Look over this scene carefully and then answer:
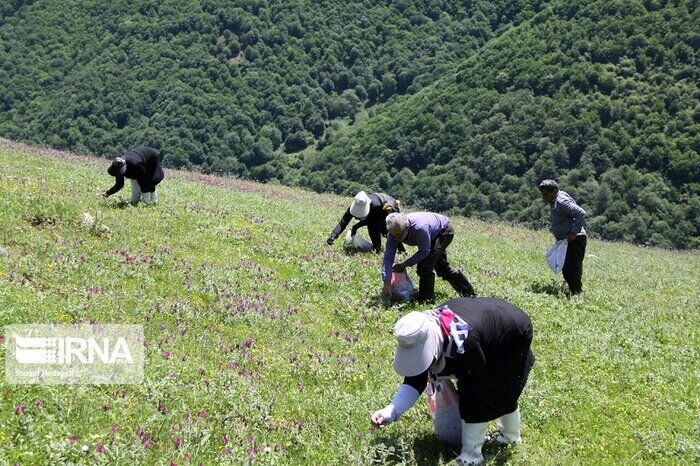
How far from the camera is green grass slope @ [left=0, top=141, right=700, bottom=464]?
580 centimetres

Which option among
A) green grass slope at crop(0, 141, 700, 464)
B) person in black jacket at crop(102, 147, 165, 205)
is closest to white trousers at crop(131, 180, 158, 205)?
person in black jacket at crop(102, 147, 165, 205)

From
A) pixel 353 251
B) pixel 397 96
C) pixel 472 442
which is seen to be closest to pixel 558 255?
pixel 353 251

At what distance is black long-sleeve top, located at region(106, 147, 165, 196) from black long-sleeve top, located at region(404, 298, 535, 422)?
38.7 ft

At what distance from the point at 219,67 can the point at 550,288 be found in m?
137

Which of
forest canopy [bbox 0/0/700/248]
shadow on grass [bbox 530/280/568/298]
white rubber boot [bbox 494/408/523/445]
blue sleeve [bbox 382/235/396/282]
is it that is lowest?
white rubber boot [bbox 494/408/523/445]

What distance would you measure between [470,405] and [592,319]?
6.68m

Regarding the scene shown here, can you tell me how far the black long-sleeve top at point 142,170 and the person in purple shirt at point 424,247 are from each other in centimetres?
801

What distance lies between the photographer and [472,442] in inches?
241

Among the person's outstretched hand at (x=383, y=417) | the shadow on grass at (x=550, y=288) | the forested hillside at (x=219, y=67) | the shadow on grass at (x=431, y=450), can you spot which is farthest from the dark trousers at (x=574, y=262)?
the forested hillside at (x=219, y=67)

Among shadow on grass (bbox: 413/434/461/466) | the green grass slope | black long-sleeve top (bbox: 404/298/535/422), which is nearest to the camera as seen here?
the green grass slope

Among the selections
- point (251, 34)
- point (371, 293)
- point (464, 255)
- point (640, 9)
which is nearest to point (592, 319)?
point (371, 293)

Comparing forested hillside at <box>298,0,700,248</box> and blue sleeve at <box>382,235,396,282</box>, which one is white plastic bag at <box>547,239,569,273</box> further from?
forested hillside at <box>298,0,700,248</box>

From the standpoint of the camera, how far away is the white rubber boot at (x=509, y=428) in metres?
6.55

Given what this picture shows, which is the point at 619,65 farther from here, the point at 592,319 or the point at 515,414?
the point at 515,414
